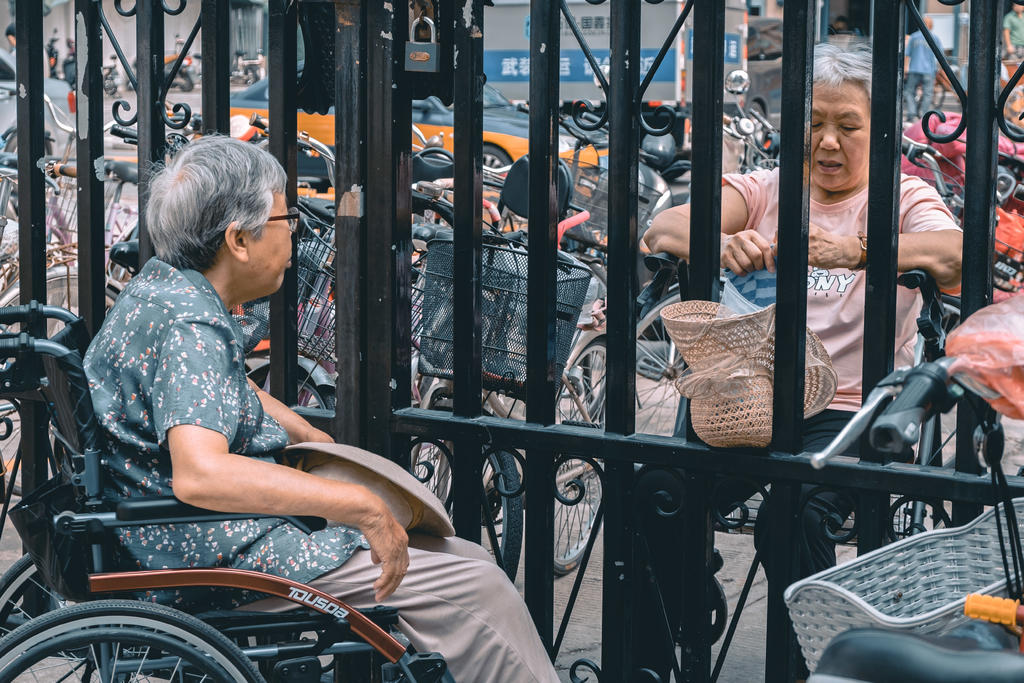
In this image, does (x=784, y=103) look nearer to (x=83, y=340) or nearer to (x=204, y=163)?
(x=204, y=163)

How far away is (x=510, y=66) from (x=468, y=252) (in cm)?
1317

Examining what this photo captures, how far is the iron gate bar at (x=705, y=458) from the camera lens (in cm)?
249

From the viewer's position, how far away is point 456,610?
2.48 m

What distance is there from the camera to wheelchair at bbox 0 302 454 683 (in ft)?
7.32

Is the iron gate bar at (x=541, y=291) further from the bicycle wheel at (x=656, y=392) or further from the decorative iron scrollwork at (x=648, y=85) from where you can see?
the bicycle wheel at (x=656, y=392)

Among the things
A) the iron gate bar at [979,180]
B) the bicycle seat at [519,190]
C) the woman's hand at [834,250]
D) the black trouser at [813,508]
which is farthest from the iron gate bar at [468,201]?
the bicycle seat at [519,190]

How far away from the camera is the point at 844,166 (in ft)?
10.4

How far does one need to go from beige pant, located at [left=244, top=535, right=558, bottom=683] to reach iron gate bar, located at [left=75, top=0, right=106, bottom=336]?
1.37m

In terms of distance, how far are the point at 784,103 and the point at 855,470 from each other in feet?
2.56

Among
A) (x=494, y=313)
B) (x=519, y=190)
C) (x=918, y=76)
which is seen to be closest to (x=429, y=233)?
(x=494, y=313)

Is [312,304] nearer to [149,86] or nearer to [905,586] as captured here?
[149,86]

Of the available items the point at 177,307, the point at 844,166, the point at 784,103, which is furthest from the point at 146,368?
the point at 844,166

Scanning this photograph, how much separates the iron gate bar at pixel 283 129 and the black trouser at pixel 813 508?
1196 millimetres

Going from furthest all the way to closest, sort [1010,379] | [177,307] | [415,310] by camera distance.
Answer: [415,310]
[177,307]
[1010,379]
